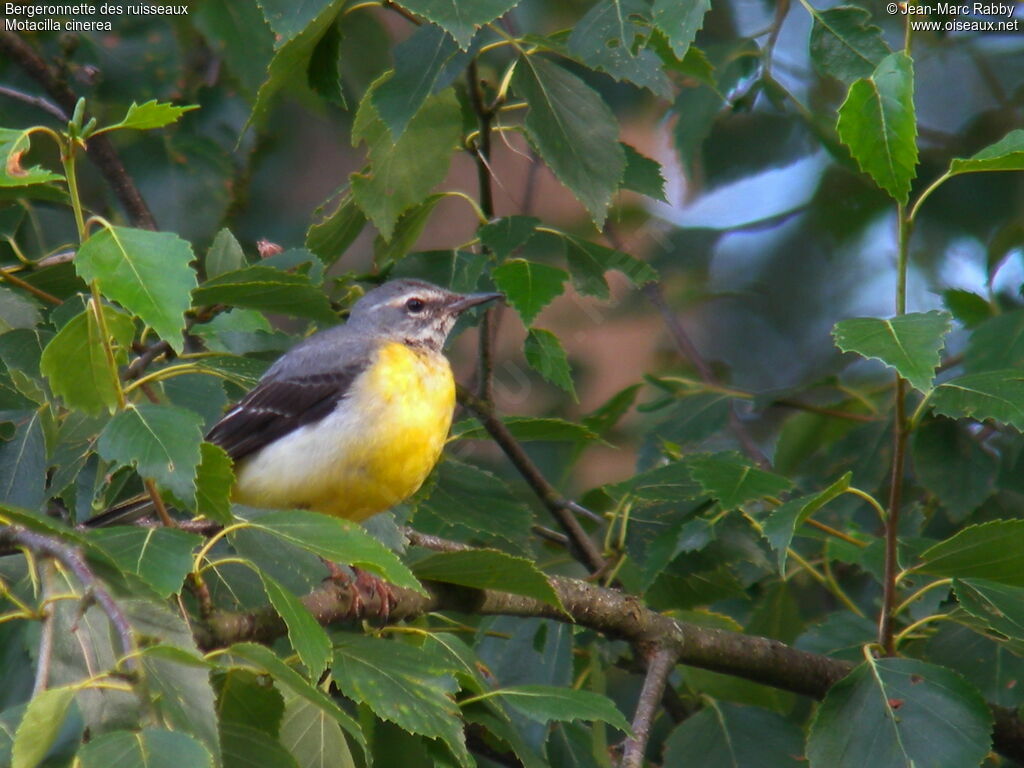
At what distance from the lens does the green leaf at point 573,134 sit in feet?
13.4

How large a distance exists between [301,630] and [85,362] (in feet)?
2.32

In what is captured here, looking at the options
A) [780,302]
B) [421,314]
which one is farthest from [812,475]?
[780,302]

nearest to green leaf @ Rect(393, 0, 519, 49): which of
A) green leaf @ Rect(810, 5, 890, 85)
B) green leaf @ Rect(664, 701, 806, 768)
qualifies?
green leaf @ Rect(810, 5, 890, 85)

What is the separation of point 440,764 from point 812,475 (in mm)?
3328

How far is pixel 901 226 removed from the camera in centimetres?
305

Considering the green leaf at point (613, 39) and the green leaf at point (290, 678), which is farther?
Result: the green leaf at point (613, 39)

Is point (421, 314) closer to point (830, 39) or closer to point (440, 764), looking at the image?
point (830, 39)

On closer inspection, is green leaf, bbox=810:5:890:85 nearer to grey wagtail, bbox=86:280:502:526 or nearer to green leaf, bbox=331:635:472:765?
grey wagtail, bbox=86:280:502:526

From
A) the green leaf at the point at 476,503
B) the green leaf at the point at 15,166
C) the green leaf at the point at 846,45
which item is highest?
the green leaf at the point at 15,166

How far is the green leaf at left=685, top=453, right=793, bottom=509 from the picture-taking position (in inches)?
150

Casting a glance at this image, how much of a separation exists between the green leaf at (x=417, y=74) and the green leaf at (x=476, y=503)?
1.34 meters

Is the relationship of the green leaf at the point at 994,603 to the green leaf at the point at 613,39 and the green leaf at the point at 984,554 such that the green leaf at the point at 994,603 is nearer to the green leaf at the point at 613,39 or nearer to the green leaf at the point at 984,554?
the green leaf at the point at 984,554

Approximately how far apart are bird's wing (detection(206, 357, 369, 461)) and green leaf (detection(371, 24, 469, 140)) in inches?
50.5

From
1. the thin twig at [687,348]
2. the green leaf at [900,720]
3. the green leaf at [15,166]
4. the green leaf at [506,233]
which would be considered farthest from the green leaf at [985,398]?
the thin twig at [687,348]
